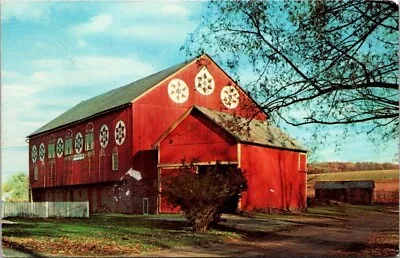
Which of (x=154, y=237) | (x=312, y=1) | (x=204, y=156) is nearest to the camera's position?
(x=312, y=1)

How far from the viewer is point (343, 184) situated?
10320 millimetres

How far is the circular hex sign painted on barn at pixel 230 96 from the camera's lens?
9.53 meters

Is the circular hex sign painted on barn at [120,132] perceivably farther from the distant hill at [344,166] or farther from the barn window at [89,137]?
the distant hill at [344,166]

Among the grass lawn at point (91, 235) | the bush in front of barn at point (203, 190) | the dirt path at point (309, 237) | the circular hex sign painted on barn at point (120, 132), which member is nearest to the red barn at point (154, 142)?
the circular hex sign painted on barn at point (120, 132)

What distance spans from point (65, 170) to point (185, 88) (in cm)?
242

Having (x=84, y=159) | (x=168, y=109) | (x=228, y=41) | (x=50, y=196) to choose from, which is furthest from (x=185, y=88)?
(x=50, y=196)

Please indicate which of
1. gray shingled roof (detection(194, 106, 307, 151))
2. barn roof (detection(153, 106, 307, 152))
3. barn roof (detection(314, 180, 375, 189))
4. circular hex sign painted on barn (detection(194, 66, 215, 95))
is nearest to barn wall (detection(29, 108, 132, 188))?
barn roof (detection(153, 106, 307, 152))

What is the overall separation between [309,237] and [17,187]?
5723mm

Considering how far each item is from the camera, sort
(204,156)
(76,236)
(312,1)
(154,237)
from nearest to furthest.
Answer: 1. (312,1)
2. (76,236)
3. (204,156)
4. (154,237)

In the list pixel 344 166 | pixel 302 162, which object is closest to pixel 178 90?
pixel 302 162

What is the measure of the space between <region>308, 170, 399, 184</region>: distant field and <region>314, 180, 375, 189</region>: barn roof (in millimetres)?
139

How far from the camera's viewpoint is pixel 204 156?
34.6 feet

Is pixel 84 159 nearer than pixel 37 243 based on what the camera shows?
No

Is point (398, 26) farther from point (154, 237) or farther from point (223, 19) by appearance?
point (154, 237)
